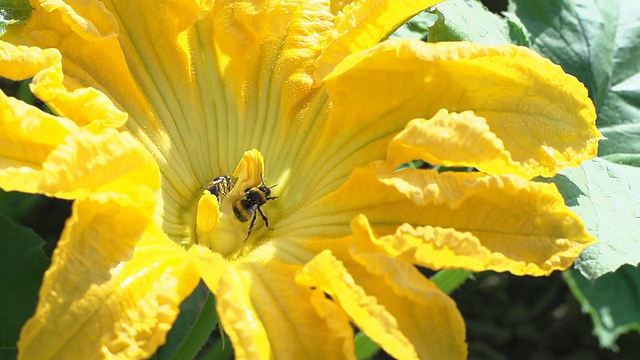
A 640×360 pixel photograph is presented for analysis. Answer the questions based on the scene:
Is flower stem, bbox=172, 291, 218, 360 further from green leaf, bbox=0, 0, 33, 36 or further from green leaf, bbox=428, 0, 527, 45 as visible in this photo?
→ green leaf, bbox=428, 0, 527, 45

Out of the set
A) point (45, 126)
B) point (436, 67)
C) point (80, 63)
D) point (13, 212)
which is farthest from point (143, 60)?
point (13, 212)

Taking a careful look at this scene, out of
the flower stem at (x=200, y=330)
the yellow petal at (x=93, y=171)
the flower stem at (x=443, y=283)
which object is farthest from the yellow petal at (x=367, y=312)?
the flower stem at (x=443, y=283)

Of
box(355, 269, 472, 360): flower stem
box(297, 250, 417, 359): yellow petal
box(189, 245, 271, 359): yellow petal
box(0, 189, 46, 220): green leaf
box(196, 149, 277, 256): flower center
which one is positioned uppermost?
box(189, 245, 271, 359): yellow petal

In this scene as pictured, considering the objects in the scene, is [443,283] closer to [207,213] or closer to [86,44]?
[207,213]

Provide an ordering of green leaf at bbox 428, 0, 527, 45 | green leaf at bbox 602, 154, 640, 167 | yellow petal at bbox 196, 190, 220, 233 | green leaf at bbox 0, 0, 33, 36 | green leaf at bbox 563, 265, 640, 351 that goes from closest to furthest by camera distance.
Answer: yellow petal at bbox 196, 190, 220, 233, green leaf at bbox 0, 0, 33, 36, green leaf at bbox 428, 0, 527, 45, green leaf at bbox 602, 154, 640, 167, green leaf at bbox 563, 265, 640, 351

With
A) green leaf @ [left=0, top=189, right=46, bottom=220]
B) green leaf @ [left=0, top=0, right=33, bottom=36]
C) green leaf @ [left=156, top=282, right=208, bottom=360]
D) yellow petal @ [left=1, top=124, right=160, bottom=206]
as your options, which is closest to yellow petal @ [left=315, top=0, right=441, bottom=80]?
yellow petal @ [left=1, top=124, right=160, bottom=206]

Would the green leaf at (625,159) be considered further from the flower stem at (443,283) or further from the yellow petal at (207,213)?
the yellow petal at (207,213)
